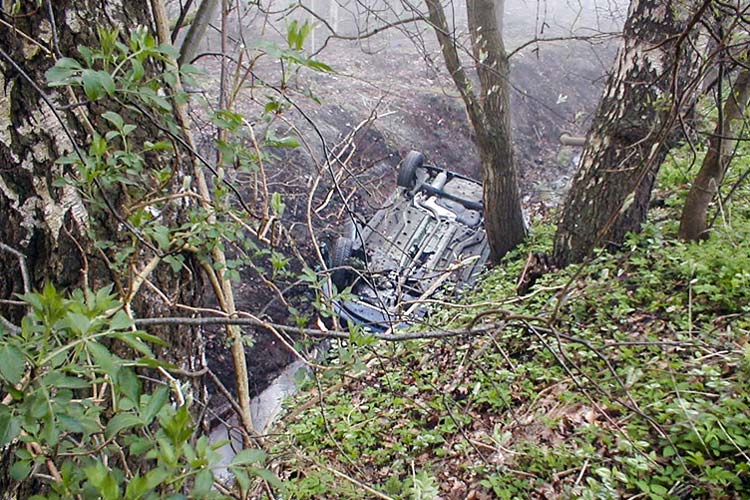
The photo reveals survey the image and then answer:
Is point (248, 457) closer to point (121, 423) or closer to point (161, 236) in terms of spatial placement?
point (121, 423)

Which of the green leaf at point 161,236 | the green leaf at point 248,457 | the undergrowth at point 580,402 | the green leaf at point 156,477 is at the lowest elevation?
the undergrowth at point 580,402

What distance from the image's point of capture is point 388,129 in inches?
455

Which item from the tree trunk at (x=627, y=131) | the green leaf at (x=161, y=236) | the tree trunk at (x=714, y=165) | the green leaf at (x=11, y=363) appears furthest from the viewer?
the tree trunk at (x=627, y=131)

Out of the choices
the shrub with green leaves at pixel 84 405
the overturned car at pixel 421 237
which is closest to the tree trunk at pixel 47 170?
the shrub with green leaves at pixel 84 405

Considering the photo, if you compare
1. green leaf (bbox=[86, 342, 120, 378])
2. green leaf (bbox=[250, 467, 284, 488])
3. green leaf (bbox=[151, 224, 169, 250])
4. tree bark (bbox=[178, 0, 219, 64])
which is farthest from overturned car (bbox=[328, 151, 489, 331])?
green leaf (bbox=[86, 342, 120, 378])

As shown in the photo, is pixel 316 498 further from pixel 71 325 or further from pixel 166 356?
pixel 71 325

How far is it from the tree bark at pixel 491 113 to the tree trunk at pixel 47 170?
3.71 meters

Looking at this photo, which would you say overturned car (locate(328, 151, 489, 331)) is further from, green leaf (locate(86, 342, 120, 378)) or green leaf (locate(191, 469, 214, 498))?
green leaf (locate(86, 342, 120, 378))

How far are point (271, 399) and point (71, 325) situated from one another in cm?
577

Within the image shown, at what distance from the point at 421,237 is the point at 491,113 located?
5.64 feet

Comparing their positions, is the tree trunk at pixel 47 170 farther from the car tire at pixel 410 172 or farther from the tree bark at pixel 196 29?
the car tire at pixel 410 172

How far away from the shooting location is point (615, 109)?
4098mm

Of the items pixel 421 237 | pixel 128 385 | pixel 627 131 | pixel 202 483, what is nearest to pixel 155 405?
pixel 128 385

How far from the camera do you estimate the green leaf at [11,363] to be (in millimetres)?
738
